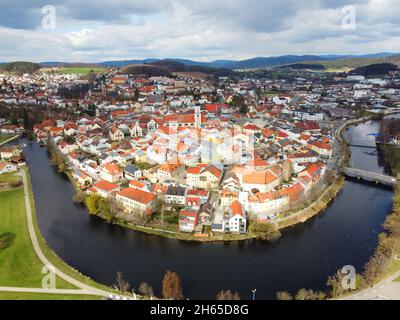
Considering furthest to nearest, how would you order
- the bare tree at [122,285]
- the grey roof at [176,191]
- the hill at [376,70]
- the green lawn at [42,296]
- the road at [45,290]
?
the hill at [376,70] < the grey roof at [176,191] < the bare tree at [122,285] < the road at [45,290] < the green lawn at [42,296]

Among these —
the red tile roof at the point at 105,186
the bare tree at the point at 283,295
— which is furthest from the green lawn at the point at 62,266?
the bare tree at the point at 283,295

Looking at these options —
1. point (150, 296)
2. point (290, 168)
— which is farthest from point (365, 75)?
point (150, 296)

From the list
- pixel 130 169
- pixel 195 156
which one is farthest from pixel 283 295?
pixel 195 156

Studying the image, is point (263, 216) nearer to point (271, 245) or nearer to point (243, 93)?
point (271, 245)

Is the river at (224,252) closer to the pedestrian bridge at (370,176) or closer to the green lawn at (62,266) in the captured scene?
the green lawn at (62,266)
